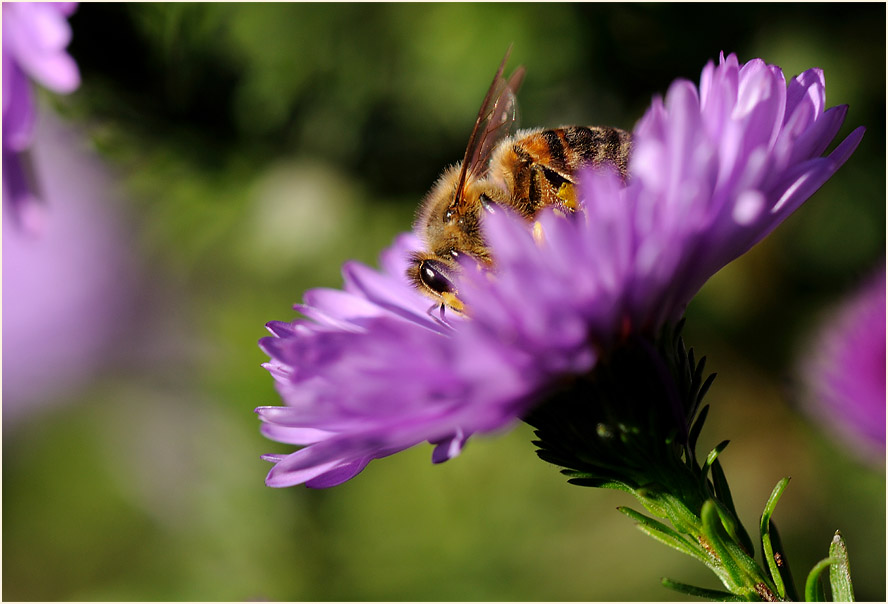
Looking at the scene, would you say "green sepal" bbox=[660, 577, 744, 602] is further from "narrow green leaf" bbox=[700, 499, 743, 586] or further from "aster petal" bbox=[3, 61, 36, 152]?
"aster petal" bbox=[3, 61, 36, 152]

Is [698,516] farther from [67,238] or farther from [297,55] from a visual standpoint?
[67,238]

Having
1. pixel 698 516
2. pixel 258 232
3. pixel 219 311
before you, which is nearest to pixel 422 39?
pixel 258 232

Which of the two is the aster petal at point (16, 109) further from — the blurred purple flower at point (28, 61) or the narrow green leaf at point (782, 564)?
the narrow green leaf at point (782, 564)

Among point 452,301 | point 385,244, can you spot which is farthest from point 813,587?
point 385,244

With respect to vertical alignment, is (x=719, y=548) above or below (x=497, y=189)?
below

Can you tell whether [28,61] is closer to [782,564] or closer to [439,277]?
[439,277]

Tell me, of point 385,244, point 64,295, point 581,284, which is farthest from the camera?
point 64,295
